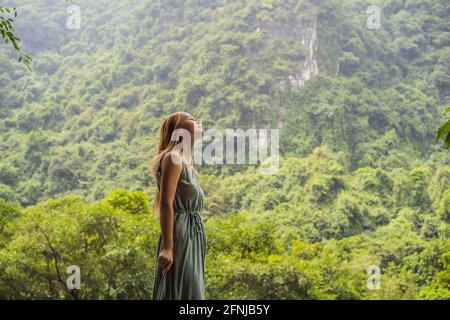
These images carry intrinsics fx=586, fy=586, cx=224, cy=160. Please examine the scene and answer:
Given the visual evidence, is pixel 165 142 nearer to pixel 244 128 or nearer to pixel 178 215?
pixel 178 215

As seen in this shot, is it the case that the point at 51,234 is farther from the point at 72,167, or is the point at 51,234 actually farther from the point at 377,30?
the point at 377,30

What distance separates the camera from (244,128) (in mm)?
27766

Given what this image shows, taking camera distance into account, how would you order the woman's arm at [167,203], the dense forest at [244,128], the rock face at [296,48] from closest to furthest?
1. the woman's arm at [167,203]
2. the dense forest at [244,128]
3. the rock face at [296,48]

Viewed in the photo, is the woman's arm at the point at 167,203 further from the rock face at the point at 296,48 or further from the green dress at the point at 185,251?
the rock face at the point at 296,48

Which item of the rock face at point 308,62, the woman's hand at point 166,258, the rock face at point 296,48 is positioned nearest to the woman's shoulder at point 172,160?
the woman's hand at point 166,258

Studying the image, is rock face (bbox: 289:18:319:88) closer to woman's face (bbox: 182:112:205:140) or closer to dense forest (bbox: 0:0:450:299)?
dense forest (bbox: 0:0:450:299)

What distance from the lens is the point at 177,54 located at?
32.8 m

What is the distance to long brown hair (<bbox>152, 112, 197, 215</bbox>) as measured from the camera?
178cm

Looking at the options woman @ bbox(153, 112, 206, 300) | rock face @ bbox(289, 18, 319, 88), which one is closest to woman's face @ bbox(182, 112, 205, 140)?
woman @ bbox(153, 112, 206, 300)

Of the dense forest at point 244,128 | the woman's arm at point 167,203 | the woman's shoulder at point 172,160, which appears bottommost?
the woman's arm at point 167,203

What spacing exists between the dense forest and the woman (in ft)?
28.0

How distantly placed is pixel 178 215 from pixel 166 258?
14 centimetres

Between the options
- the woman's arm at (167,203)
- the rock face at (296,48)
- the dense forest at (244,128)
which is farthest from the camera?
the rock face at (296,48)

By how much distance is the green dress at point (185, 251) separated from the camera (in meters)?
1.76
